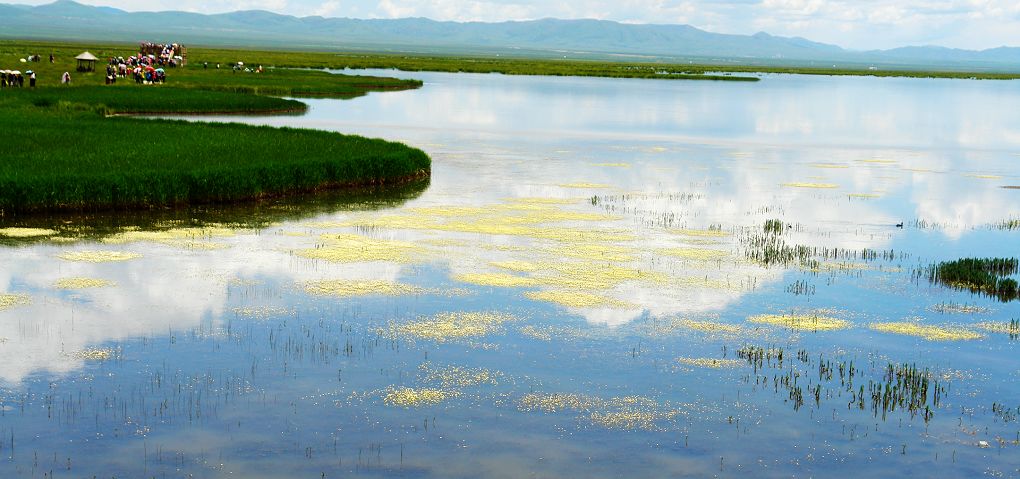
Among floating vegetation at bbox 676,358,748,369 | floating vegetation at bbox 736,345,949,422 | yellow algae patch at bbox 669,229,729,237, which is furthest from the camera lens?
yellow algae patch at bbox 669,229,729,237

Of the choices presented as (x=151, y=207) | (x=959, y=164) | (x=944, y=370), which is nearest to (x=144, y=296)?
(x=151, y=207)

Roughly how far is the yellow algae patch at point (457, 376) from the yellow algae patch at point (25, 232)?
14.1m

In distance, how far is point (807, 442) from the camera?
46.7 feet

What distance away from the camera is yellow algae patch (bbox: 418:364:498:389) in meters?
16.2

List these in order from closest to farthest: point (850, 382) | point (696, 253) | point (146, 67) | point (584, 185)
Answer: point (850, 382) → point (696, 253) → point (584, 185) → point (146, 67)

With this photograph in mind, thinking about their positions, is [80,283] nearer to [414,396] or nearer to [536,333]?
[536,333]

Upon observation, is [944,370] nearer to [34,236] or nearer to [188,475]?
[188,475]

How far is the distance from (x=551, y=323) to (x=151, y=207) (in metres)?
16.0

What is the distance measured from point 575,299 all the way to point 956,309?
7642 millimetres

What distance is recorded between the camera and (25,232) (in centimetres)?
2684

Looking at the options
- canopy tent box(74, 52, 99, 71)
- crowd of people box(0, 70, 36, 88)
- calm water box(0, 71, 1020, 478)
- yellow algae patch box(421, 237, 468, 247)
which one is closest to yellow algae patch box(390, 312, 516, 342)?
calm water box(0, 71, 1020, 478)

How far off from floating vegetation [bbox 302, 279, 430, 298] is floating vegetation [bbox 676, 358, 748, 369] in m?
6.20

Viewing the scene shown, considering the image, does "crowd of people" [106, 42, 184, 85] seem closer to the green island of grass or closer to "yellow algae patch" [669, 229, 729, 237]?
the green island of grass

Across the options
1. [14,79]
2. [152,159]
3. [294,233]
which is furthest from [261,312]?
[14,79]
